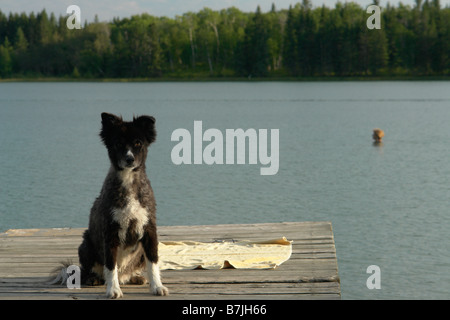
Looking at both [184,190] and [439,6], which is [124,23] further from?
[184,190]

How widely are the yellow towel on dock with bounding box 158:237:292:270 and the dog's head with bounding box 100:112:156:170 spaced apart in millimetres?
1865

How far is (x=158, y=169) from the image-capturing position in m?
22.7

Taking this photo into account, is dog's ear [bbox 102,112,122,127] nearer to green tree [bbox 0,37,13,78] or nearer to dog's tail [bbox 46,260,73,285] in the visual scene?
dog's tail [bbox 46,260,73,285]

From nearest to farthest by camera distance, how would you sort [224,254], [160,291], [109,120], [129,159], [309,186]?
[129,159] < [109,120] < [160,291] < [224,254] < [309,186]

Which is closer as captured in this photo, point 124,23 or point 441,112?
point 441,112

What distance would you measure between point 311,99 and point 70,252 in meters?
52.3

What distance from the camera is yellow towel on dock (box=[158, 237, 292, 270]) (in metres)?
7.12

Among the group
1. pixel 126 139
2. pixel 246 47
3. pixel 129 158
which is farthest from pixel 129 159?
pixel 246 47

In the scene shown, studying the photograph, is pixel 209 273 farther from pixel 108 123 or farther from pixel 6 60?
pixel 6 60

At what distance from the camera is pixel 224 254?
7.59m

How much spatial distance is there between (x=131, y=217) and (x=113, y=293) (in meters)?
0.74

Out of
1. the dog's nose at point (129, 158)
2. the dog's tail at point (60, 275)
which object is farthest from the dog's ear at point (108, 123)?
the dog's tail at point (60, 275)

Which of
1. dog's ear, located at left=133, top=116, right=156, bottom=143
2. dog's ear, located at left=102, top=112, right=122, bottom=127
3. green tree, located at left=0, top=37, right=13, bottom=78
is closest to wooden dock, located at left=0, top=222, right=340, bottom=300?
dog's ear, located at left=133, top=116, right=156, bottom=143

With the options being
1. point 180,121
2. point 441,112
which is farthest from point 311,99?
point 180,121
